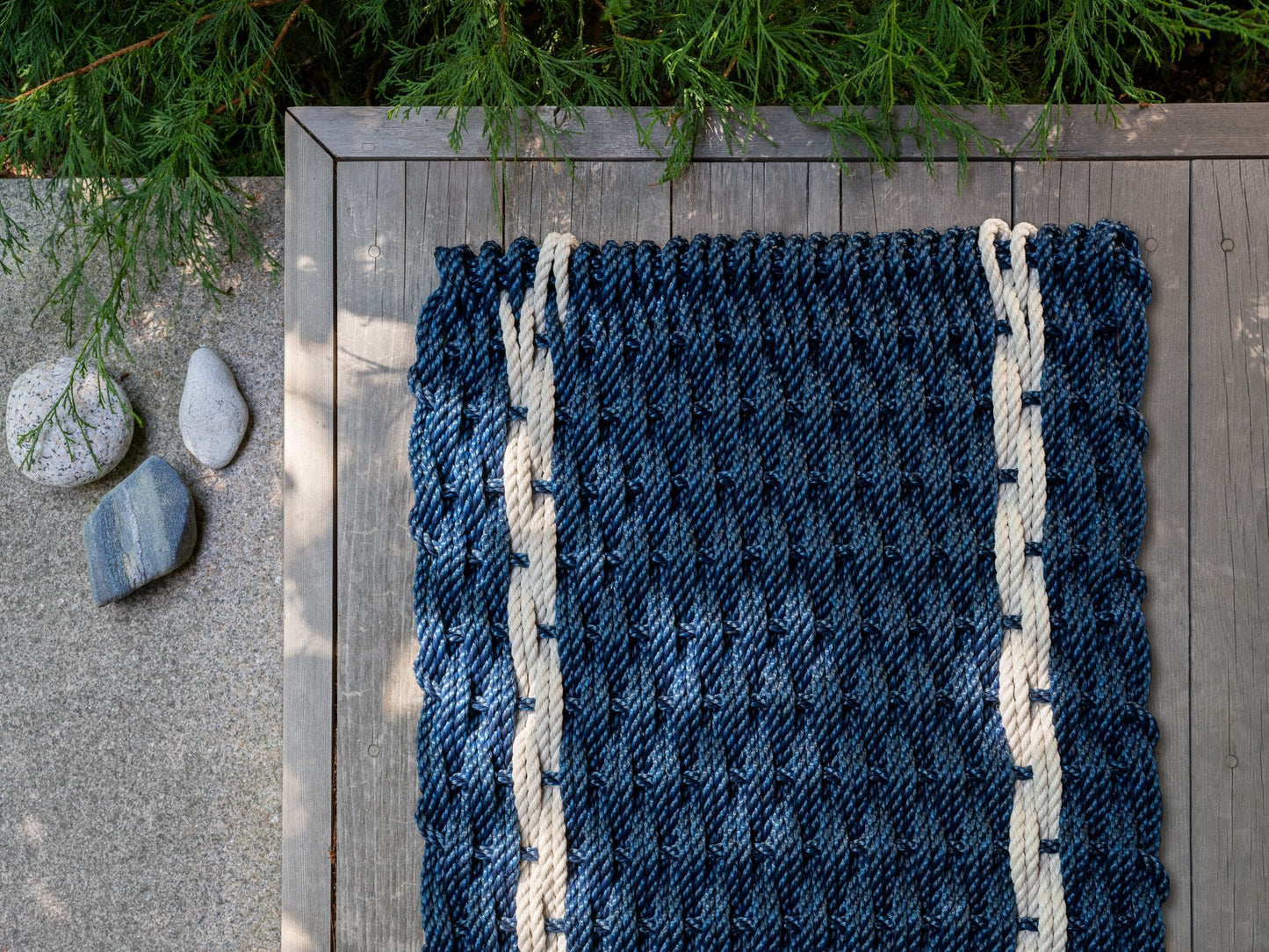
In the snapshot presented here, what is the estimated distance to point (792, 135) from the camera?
1.16 m

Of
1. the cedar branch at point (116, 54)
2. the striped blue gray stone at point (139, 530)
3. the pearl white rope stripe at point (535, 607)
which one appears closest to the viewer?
the pearl white rope stripe at point (535, 607)

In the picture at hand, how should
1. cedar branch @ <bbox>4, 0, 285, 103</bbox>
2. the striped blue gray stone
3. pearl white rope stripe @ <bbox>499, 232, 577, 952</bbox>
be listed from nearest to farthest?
pearl white rope stripe @ <bbox>499, 232, 577, 952</bbox> < cedar branch @ <bbox>4, 0, 285, 103</bbox> < the striped blue gray stone

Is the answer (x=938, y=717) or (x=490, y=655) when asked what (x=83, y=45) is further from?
(x=938, y=717)

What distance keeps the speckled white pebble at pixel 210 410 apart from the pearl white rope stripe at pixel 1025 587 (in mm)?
1187

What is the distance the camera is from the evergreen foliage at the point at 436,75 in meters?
1.12

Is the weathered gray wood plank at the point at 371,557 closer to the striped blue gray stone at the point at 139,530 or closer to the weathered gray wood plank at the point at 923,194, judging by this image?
the striped blue gray stone at the point at 139,530

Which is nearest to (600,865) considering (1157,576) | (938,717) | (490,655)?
(490,655)

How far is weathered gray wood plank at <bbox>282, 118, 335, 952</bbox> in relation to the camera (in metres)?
1.16

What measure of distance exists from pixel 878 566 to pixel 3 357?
149 cm

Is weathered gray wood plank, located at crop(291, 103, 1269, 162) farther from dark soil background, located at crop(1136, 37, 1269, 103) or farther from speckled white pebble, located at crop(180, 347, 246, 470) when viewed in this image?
speckled white pebble, located at crop(180, 347, 246, 470)

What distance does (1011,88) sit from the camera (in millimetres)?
1245

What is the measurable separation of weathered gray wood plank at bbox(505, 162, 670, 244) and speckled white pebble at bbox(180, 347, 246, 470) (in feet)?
1.94

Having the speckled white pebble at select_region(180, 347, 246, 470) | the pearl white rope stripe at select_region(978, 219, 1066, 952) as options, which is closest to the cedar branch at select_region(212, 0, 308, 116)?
the speckled white pebble at select_region(180, 347, 246, 470)

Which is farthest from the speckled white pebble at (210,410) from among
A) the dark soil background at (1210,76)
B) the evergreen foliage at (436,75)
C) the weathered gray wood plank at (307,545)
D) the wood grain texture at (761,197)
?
the dark soil background at (1210,76)
